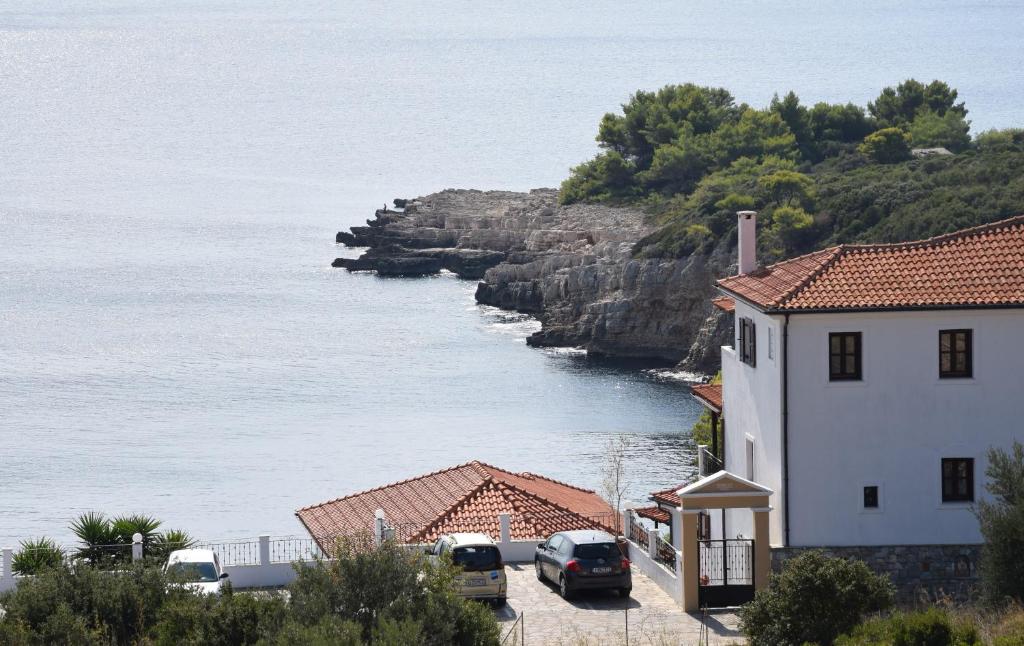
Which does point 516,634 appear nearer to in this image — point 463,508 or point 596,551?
point 596,551

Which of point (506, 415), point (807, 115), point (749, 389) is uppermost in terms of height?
point (807, 115)

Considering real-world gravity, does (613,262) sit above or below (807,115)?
below

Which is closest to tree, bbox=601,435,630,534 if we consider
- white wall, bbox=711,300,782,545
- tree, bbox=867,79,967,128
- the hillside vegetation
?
white wall, bbox=711,300,782,545

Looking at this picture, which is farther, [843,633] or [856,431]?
[856,431]

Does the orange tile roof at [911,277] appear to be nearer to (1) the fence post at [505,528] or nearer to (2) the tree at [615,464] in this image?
(1) the fence post at [505,528]

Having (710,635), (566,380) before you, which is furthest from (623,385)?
(710,635)

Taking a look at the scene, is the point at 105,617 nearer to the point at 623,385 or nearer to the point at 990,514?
the point at 990,514

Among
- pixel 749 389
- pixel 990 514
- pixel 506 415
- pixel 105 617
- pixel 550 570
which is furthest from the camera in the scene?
pixel 506 415

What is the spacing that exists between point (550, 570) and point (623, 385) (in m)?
73.7

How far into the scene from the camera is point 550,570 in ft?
99.2

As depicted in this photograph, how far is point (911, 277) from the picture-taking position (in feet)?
102

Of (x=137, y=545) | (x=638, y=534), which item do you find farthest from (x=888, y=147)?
(x=137, y=545)

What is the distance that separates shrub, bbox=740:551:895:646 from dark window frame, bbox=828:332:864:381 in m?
6.94

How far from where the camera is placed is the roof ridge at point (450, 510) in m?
34.8
